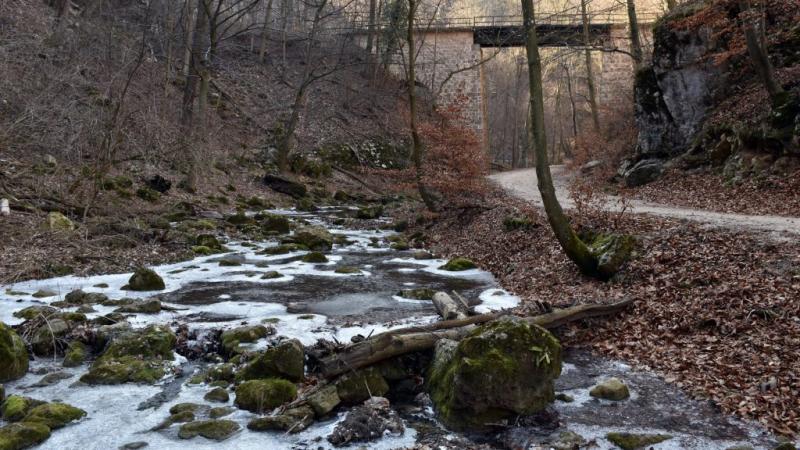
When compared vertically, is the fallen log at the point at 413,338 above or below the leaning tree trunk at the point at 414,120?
below

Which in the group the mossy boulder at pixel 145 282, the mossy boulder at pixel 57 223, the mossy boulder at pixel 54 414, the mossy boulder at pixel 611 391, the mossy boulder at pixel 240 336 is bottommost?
the mossy boulder at pixel 611 391

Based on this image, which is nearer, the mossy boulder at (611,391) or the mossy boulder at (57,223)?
the mossy boulder at (611,391)

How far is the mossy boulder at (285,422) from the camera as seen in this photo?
5.59m

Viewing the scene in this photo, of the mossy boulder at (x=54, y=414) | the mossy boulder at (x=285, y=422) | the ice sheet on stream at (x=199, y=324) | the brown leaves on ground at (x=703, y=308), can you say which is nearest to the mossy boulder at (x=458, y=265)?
the ice sheet on stream at (x=199, y=324)

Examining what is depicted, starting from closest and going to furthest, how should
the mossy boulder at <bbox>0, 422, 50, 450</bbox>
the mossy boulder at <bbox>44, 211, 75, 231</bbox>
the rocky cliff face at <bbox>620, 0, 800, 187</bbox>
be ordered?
the mossy boulder at <bbox>0, 422, 50, 450</bbox> → the mossy boulder at <bbox>44, 211, 75, 231</bbox> → the rocky cliff face at <bbox>620, 0, 800, 187</bbox>

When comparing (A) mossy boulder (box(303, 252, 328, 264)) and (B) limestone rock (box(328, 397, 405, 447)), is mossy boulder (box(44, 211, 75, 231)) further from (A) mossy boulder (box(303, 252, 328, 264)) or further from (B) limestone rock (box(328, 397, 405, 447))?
(B) limestone rock (box(328, 397, 405, 447))

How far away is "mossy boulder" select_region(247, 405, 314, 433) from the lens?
5590mm

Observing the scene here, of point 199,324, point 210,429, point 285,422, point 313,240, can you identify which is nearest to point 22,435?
point 210,429

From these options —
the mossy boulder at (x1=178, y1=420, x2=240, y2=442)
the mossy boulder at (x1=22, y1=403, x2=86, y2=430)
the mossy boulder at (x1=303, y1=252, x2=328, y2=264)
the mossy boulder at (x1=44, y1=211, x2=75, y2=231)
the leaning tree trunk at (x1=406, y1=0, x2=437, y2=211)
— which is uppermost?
the leaning tree trunk at (x1=406, y1=0, x2=437, y2=211)

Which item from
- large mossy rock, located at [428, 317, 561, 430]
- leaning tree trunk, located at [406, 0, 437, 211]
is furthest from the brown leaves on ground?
leaning tree trunk, located at [406, 0, 437, 211]

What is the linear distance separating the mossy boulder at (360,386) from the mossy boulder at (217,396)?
122 cm

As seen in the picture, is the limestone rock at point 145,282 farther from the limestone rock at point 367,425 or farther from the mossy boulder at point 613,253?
the mossy boulder at point 613,253

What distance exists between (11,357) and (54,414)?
58.4 inches

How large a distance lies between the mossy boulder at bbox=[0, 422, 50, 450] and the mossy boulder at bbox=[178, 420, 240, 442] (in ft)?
3.91
